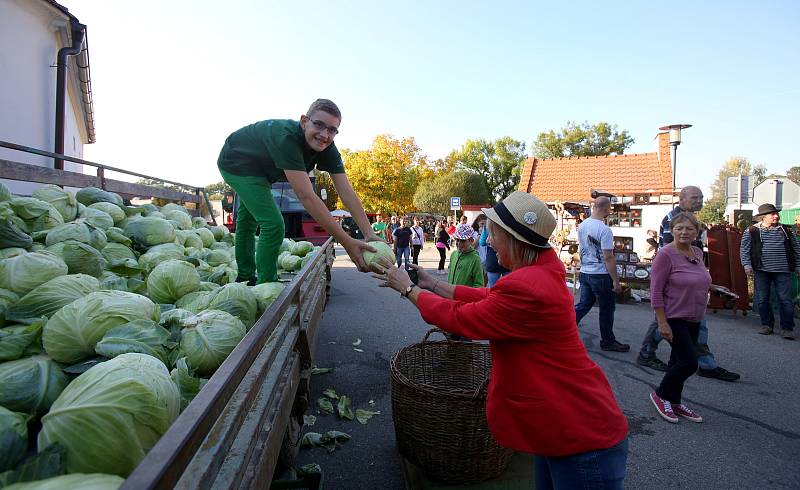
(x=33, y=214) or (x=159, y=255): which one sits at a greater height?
(x=33, y=214)

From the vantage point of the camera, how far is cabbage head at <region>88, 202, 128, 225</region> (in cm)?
440

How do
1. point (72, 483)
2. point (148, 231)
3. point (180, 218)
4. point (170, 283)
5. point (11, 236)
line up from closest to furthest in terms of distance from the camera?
point (72, 483) < point (11, 236) < point (170, 283) < point (148, 231) < point (180, 218)

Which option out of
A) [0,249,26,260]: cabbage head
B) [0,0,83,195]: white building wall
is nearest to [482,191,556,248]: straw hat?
[0,249,26,260]: cabbage head

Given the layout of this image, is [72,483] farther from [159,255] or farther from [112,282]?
[159,255]

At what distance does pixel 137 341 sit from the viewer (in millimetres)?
1910

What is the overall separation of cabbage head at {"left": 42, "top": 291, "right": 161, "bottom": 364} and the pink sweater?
409 cm

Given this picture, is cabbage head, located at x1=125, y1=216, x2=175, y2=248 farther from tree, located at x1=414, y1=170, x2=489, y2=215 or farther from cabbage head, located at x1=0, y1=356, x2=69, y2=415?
tree, located at x1=414, y1=170, x2=489, y2=215

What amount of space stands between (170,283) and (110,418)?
1785mm

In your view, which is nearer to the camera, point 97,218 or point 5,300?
point 5,300

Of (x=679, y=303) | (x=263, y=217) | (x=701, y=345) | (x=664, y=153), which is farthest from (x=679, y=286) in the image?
(x=664, y=153)

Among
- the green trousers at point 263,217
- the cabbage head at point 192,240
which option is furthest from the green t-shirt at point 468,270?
the cabbage head at point 192,240

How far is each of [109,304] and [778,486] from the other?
14.8ft

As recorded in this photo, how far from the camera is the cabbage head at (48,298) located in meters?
2.19

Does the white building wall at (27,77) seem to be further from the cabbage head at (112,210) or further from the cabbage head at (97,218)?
the cabbage head at (97,218)
